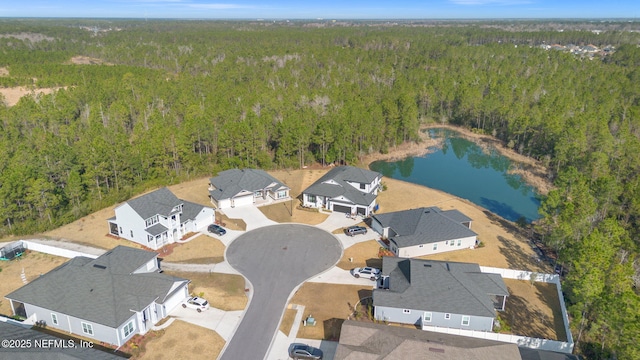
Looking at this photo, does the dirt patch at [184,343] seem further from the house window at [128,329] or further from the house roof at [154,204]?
the house roof at [154,204]

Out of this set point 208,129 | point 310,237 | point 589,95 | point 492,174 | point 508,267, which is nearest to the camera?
point 508,267

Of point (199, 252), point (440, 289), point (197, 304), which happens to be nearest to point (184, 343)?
point (197, 304)

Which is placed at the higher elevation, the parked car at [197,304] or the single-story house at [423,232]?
the single-story house at [423,232]

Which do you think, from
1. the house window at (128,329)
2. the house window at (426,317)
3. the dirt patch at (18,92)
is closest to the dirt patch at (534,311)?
the house window at (426,317)

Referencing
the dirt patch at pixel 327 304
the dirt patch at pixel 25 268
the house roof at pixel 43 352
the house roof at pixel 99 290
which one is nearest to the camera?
the house roof at pixel 43 352

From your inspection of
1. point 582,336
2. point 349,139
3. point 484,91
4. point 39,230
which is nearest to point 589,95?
point 484,91

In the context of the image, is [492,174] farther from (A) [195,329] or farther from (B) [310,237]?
(A) [195,329]

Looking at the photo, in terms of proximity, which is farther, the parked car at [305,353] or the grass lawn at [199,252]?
the grass lawn at [199,252]

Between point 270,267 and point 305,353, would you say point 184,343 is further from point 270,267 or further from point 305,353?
point 270,267
